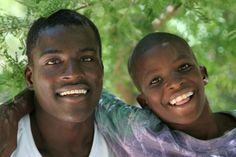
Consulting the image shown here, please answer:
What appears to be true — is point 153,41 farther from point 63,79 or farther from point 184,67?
point 63,79

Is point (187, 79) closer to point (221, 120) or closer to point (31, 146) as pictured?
point (221, 120)

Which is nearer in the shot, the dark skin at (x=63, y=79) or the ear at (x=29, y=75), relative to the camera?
the dark skin at (x=63, y=79)

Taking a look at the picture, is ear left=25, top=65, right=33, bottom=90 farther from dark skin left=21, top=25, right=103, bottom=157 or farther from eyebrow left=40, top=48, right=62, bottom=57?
eyebrow left=40, top=48, right=62, bottom=57

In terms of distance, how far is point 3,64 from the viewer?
7.06 feet

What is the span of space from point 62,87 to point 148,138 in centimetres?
44

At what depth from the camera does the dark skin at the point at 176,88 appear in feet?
7.22

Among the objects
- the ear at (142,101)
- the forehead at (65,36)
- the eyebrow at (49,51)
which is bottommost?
the ear at (142,101)

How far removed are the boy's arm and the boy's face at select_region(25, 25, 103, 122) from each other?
11 cm

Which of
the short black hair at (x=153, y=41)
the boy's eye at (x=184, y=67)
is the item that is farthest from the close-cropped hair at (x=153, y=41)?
the boy's eye at (x=184, y=67)

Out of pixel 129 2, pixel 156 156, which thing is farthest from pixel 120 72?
pixel 156 156

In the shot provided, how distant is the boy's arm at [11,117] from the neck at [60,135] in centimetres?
7

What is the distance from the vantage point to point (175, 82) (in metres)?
2.19

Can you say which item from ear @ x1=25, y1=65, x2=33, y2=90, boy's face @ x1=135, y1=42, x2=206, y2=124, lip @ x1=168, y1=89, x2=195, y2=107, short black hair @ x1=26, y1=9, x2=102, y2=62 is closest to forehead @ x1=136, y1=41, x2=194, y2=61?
boy's face @ x1=135, y1=42, x2=206, y2=124

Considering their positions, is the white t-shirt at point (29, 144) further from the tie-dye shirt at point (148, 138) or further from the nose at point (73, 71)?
the nose at point (73, 71)
